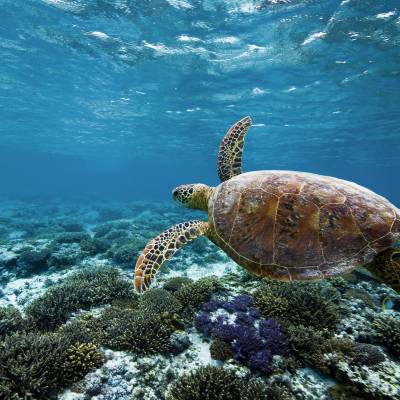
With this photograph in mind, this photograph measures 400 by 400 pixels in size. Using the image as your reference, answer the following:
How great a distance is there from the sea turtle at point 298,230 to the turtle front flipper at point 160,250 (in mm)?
15

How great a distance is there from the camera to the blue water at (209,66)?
1332cm

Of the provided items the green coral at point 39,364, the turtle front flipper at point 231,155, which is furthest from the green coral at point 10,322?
the turtle front flipper at point 231,155

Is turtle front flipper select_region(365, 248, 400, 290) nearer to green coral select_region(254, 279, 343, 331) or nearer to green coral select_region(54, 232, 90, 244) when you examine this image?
green coral select_region(254, 279, 343, 331)

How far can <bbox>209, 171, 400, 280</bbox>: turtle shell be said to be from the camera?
3.07 m

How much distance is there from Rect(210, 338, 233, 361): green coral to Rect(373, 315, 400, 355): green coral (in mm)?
2826

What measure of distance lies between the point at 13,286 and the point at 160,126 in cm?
2868

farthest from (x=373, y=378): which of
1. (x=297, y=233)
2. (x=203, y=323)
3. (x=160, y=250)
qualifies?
(x=160, y=250)

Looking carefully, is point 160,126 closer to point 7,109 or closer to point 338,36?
point 7,109

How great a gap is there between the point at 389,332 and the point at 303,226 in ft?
10.9

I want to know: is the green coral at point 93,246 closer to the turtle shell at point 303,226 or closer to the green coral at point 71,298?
the green coral at point 71,298

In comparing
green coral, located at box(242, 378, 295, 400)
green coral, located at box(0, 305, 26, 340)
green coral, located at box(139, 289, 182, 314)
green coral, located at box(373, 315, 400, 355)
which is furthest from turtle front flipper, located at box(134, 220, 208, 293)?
green coral, located at box(373, 315, 400, 355)

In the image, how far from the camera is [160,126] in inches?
1362

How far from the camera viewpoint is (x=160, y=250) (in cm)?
425

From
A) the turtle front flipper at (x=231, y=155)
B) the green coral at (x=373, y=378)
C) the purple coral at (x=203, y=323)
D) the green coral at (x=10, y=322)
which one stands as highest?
the turtle front flipper at (x=231, y=155)
